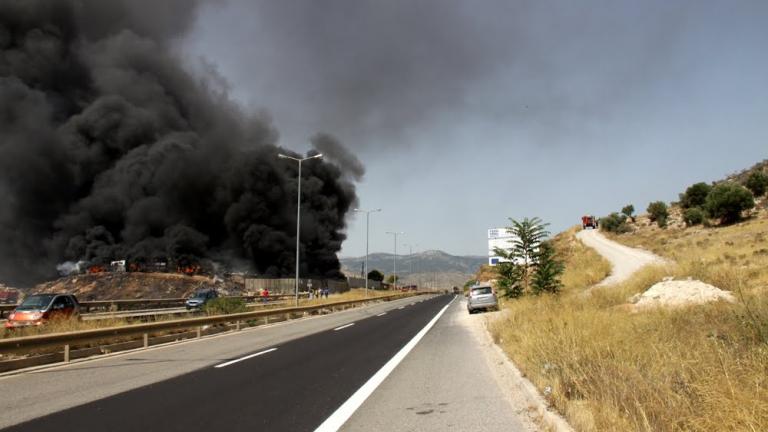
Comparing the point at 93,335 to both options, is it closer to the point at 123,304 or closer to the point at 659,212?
the point at 123,304

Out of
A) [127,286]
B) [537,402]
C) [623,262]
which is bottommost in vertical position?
[537,402]

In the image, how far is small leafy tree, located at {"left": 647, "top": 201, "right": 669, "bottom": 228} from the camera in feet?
229

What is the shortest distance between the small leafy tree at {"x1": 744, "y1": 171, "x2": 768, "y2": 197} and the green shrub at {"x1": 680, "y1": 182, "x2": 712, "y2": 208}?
7.35m

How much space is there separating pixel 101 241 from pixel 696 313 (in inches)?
2911

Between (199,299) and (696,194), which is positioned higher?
(696,194)

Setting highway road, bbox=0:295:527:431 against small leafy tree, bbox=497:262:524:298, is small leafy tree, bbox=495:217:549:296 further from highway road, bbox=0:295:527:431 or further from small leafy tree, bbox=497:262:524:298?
highway road, bbox=0:295:527:431

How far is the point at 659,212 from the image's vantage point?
74.0m

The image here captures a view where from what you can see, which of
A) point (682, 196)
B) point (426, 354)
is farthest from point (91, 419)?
point (682, 196)

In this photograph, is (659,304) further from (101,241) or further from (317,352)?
(101,241)

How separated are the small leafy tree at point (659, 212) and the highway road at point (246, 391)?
218ft

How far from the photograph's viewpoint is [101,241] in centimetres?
7006

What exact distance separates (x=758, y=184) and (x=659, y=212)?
692 inches

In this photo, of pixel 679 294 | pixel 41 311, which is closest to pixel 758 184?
pixel 679 294

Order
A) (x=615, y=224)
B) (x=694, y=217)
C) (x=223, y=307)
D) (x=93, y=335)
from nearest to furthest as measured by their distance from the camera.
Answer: (x=93, y=335) < (x=223, y=307) < (x=694, y=217) < (x=615, y=224)
